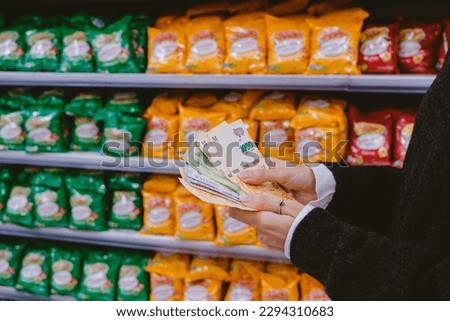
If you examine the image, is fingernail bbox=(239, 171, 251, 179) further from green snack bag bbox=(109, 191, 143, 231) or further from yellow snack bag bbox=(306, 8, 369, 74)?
green snack bag bbox=(109, 191, 143, 231)

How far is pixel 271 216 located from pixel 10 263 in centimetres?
189

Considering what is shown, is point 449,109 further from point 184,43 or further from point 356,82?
point 184,43

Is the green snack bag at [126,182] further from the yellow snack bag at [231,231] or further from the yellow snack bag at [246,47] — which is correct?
the yellow snack bag at [246,47]

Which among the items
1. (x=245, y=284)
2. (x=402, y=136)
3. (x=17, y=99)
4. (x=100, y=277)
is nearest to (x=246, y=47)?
(x=402, y=136)

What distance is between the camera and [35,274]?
90.3 inches

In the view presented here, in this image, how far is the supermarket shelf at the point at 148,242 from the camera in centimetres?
200

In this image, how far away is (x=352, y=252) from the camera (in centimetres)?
77

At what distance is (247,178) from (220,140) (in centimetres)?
18

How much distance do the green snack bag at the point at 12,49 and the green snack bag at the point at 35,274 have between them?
973 mm

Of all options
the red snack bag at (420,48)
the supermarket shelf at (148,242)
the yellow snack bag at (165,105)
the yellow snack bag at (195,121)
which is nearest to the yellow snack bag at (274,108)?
the yellow snack bag at (195,121)

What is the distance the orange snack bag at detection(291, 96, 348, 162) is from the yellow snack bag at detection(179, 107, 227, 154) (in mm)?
344

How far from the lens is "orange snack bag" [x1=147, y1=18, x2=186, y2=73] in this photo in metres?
1.93

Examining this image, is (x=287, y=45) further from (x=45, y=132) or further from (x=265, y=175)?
(x=45, y=132)
